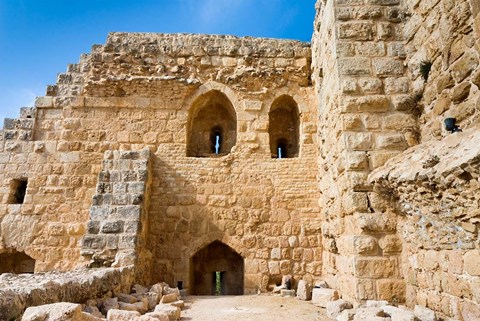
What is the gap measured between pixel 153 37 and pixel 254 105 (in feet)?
8.58

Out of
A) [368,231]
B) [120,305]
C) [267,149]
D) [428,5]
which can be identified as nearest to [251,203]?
[267,149]

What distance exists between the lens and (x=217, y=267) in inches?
270

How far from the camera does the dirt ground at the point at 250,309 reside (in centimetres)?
384

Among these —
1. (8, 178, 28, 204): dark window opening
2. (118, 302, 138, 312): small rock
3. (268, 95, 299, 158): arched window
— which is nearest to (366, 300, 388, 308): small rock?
(118, 302, 138, 312): small rock

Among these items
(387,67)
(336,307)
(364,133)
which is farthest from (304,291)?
(387,67)

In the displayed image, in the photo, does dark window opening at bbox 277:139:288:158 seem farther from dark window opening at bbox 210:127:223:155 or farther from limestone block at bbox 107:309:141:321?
limestone block at bbox 107:309:141:321

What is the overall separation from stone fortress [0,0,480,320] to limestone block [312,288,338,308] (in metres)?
0.21

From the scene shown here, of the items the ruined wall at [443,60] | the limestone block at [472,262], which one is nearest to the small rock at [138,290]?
the limestone block at [472,262]

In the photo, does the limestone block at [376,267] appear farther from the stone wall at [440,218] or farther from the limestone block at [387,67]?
the limestone block at [387,67]

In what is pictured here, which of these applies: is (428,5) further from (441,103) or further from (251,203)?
(251,203)

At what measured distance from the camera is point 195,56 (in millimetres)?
6980

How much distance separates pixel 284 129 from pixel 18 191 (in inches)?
215

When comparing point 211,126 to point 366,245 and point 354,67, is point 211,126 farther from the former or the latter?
point 366,245

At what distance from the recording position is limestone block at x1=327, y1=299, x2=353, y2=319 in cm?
374
